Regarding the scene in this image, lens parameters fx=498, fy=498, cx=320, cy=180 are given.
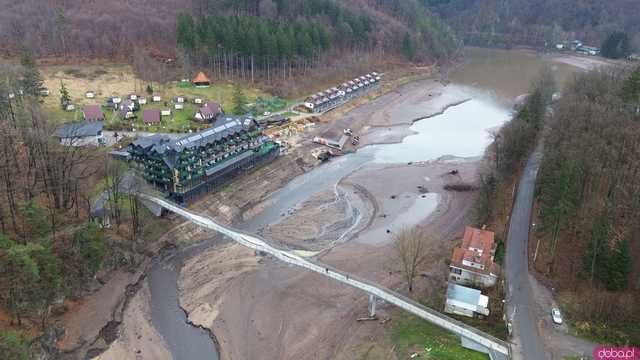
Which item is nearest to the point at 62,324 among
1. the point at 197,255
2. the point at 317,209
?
the point at 197,255

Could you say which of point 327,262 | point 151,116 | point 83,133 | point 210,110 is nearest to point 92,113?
point 151,116

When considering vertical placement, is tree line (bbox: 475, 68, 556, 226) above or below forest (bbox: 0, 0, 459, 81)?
below

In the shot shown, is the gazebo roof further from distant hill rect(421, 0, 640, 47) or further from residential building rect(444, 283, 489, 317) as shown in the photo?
distant hill rect(421, 0, 640, 47)

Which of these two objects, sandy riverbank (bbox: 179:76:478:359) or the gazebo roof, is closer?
sandy riverbank (bbox: 179:76:478:359)

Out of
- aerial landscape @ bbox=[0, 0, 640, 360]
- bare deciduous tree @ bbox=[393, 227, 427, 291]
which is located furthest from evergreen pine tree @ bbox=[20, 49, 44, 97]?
bare deciduous tree @ bbox=[393, 227, 427, 291]

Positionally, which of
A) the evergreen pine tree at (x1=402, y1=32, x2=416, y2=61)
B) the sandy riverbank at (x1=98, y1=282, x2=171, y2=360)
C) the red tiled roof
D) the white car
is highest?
the evergreen pine tree at (x1=402, y1=32, x2=416, y2=61)

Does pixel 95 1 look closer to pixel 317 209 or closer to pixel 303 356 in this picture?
pixel 317 209
